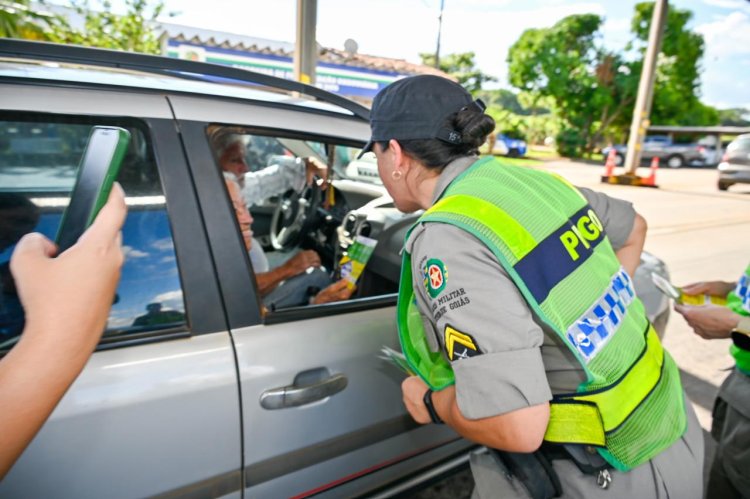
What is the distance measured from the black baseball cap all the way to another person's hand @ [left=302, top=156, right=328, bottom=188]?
6.01 feet

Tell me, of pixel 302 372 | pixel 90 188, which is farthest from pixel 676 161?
pixel 90 188

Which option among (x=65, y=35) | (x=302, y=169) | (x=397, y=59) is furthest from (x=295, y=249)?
(x=397, y=59)

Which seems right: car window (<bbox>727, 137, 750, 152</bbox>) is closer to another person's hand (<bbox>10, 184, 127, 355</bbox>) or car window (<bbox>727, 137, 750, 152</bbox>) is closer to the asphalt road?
the asphalt road

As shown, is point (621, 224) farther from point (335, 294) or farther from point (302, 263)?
point (302, 263)

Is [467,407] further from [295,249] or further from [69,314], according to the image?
[295,249]

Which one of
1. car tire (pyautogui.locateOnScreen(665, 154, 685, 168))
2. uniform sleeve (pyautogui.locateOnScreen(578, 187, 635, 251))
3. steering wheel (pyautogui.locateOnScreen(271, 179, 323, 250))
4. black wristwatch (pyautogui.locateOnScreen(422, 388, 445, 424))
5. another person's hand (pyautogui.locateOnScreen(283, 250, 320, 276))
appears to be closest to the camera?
black wristwatch (pyautogui.locateOnScreen(422, 388, 445, 424))

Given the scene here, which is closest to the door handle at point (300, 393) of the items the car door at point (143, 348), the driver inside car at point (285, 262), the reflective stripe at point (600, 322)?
the car door at point (143, 348)

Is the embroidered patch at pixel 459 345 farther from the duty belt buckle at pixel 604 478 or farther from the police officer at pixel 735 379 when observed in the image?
the police officer at pixel 735 379

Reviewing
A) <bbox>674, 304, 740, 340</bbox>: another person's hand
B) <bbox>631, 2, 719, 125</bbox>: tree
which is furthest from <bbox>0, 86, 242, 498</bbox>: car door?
<bbox>631, 2, 719, 125</bbox>: tree

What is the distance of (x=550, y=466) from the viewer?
1091mm

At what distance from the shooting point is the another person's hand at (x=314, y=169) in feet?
9.91

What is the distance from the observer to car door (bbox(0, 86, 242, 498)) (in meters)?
1.12

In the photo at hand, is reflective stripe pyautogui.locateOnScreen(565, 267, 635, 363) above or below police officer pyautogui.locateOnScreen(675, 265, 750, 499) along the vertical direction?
above

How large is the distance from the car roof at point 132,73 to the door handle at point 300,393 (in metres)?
0.95
